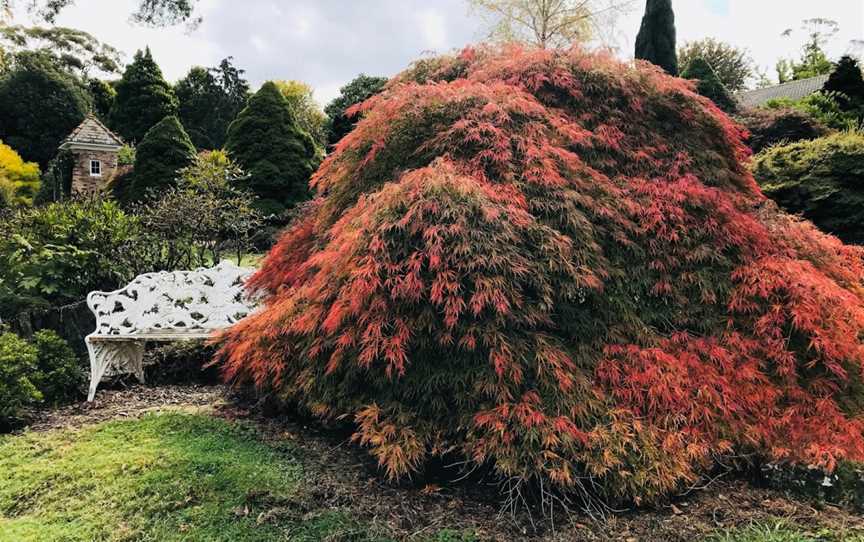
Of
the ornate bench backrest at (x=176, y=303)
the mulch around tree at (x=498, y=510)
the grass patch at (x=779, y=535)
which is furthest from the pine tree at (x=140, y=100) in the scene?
the grass patch at (x=779, y=535)

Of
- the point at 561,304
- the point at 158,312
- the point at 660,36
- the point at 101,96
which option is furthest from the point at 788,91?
the point at 101,96

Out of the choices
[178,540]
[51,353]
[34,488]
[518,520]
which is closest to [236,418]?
[34,488]

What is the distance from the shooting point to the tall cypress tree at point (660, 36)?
516 inches

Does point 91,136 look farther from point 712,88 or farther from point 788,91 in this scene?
point 788,91

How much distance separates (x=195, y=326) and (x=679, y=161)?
4330 mm

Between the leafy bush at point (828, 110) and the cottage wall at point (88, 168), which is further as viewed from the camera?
the cottage wall at point (88, 168)

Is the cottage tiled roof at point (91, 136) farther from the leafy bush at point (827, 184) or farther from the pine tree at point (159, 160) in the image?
the leafy bush at point (827, 184)

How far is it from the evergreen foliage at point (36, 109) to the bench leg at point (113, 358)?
82.0ft

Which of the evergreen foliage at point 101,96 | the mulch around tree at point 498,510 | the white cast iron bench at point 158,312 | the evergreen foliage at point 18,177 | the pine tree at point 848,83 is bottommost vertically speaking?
the mulch around tree at point 498,510

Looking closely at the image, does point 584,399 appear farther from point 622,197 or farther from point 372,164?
point 372,164

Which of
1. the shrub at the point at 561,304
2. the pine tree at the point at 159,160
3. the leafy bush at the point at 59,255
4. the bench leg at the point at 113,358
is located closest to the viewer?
the shrub at the point at 561,304

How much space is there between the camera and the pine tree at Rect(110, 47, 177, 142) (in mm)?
22891

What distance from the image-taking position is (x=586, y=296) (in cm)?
Result: 331

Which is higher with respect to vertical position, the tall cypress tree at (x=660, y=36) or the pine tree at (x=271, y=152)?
the tall cypress tree at (x=660, y=36)
